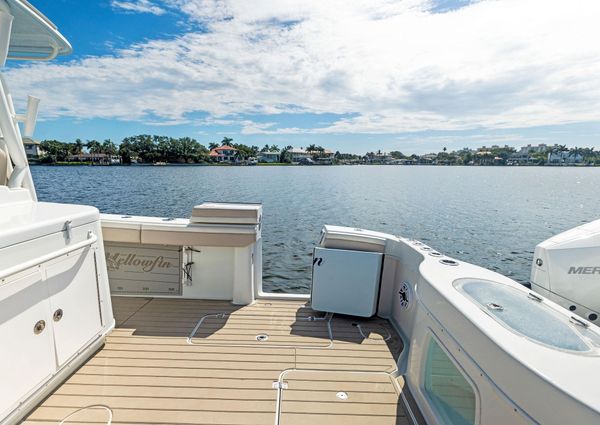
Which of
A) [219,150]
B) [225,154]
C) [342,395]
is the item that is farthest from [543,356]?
[219,150]

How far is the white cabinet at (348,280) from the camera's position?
266 cm

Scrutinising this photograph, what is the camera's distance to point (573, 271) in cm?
256

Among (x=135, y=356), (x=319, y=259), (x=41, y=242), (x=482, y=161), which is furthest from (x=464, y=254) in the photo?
(x=482, y=161)

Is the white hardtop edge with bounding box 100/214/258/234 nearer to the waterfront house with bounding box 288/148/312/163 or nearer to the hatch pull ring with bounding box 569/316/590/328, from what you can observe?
the hatch pull ring with bounding box 569/316/590/328

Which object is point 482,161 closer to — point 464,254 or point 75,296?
point 464,254

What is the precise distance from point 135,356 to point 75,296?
60 centimetres

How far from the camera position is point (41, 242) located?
1556 millimetres

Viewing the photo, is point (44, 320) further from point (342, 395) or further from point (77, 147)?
point (77, 147)

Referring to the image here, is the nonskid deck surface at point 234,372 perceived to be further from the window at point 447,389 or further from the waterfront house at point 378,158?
the waterfront house at point 378,158

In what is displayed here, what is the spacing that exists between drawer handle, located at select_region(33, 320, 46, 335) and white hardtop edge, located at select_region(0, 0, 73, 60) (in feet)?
6.12

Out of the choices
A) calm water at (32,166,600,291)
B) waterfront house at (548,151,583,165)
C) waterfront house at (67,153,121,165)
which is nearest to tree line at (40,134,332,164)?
waterfront house at (67,153,121,165)

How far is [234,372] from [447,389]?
1.24m

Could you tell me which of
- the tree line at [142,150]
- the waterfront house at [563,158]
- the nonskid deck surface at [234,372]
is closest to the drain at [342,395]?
the nonskid deck surface at [234,372]

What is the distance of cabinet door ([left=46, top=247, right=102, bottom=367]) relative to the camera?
5.55 ft
